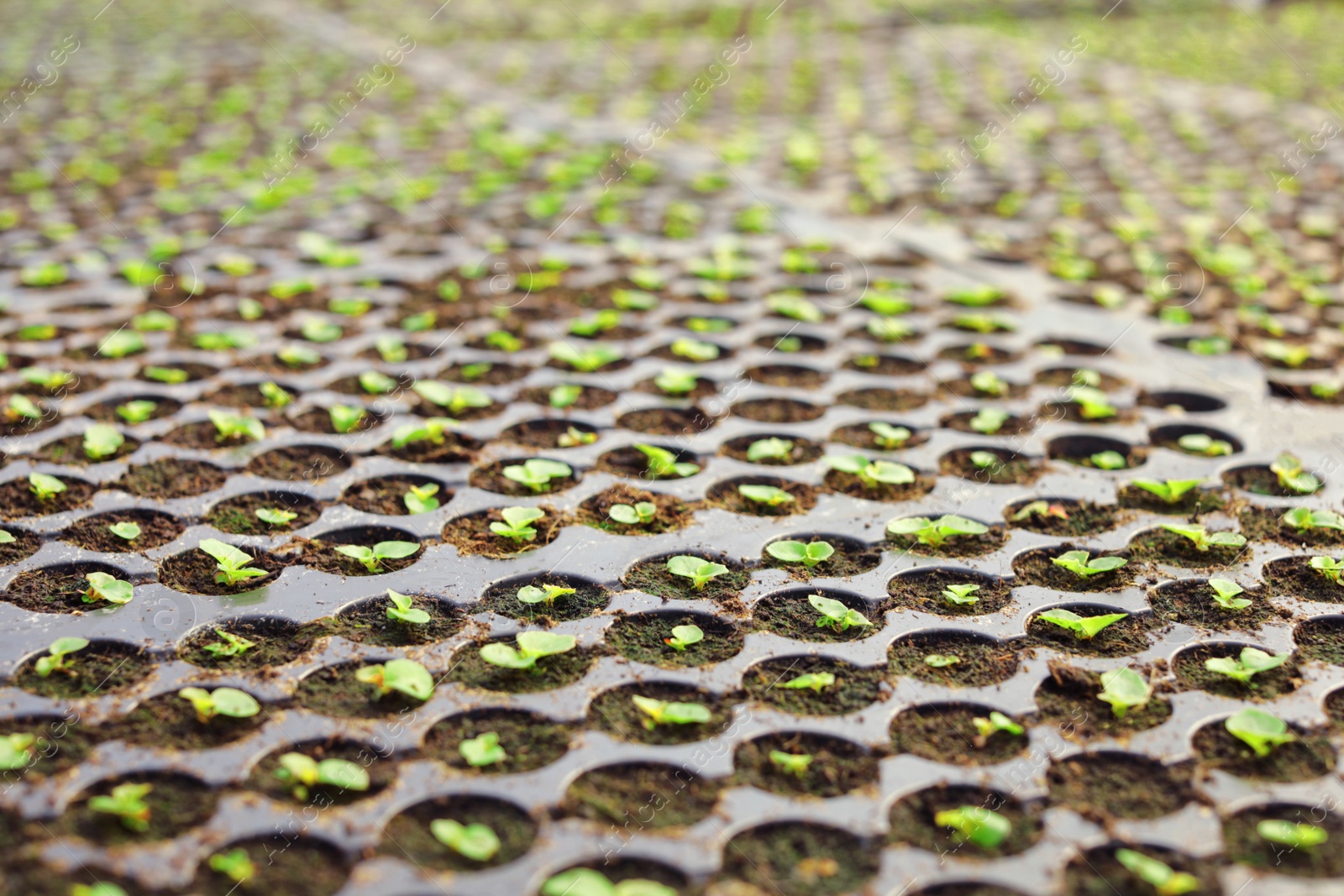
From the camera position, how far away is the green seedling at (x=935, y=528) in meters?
2.19

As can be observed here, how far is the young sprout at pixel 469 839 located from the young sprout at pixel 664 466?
3.55 feet

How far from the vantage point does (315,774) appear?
1.57 m

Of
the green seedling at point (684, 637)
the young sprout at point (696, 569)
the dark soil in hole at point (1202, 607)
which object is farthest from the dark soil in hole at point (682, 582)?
the dark soil in hole at point (1202, 607)

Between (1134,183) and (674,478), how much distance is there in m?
3.16

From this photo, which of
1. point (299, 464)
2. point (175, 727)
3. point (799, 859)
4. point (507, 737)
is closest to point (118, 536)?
point (299, 464)

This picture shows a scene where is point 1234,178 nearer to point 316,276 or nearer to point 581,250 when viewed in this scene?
point 581,250

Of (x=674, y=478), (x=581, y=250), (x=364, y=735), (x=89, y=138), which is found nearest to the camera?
(x=364, y=735)

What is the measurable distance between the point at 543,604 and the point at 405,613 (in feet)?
0.83

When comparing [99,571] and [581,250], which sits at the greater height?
[581,250]

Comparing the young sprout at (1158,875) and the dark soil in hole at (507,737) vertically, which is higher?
the dark soil in hole at (507,737)

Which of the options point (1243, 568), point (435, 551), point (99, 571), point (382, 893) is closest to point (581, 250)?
point (435, 551)

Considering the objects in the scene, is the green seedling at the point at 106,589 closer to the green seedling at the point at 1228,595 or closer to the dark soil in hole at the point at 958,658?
the dark soil in hole at the point at 958,658

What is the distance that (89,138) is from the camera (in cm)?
513

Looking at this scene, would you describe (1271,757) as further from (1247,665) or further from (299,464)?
(299,464)
